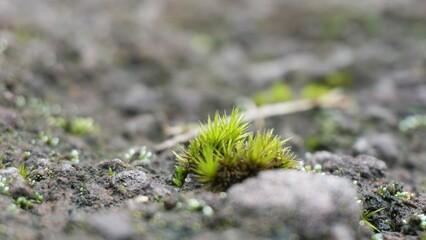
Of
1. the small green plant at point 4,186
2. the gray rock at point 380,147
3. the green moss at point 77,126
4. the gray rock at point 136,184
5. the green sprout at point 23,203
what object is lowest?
the green sprout at point 23,203

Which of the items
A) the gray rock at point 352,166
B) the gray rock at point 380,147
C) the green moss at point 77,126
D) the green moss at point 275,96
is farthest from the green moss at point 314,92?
the green moss at point 77,126

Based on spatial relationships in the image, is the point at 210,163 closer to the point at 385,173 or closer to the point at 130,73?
Answer: the point at 385,173

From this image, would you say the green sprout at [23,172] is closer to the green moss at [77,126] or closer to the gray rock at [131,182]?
the gray rock at [131,182]

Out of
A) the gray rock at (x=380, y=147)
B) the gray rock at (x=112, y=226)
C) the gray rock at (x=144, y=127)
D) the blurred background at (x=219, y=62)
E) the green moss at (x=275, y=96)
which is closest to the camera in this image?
the gray rock at (x=112, y=226)

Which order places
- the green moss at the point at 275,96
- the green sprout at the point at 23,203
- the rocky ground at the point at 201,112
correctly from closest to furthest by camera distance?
the rocky ground at the point at 201,112 < the green sprout at the point at 23,203 < the green moss at the point at 275,96

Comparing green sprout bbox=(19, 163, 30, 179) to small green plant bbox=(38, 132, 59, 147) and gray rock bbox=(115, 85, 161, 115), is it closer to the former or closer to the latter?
small green plant bbox=(38, 132, 59, 147)
